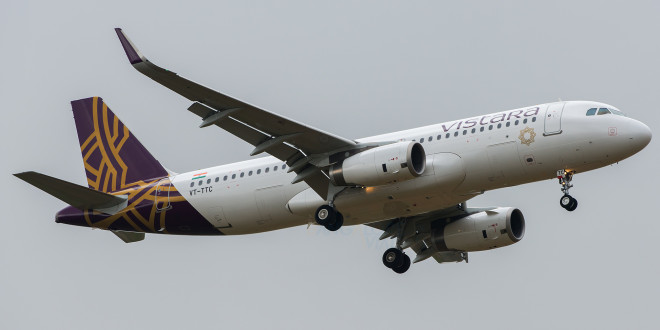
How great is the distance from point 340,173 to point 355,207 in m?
1.71

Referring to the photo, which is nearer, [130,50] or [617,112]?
[130,50]

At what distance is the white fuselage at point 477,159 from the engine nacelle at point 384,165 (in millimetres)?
761

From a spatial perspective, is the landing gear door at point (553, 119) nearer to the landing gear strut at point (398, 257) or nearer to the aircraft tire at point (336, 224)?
the aircraft tire at point (336, 224)

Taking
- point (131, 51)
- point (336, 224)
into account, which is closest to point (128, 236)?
point (336, 224)

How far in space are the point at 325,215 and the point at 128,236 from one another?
31.7 ft

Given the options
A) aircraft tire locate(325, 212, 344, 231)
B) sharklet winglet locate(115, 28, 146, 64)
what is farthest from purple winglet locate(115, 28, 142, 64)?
aircraft tire locate(325, 212, 344, 231)

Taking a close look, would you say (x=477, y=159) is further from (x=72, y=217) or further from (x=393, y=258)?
(x=72, y=217)

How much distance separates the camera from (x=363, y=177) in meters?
42.3

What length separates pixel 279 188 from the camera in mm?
45531

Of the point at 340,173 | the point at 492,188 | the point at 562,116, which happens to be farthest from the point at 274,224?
the point at 562,116

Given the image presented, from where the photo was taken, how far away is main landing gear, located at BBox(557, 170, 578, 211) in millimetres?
41875

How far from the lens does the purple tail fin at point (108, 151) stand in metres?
49.7

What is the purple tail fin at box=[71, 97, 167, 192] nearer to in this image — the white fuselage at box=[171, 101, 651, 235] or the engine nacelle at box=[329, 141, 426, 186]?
the white fuselage at box=[171, 101, 651, 235]

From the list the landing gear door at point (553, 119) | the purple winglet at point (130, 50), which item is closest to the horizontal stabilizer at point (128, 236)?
Result: the purple winglet at point (130, 50)
